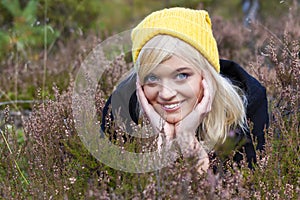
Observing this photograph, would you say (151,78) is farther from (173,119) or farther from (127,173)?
(127,173)

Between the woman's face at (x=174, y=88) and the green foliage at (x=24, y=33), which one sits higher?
the woman's face at (x=174, y=88)

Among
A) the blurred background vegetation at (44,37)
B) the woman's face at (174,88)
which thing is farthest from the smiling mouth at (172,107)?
the blurred background vegetation at (44,37)

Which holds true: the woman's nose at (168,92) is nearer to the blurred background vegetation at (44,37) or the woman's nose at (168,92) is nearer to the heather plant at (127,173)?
the heather plant at (127,173)

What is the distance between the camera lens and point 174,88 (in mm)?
2918

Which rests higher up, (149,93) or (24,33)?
(149,93)

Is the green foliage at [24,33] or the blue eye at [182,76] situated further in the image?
the green foliage at [24,33]

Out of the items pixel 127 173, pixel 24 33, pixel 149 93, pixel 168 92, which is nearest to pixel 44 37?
pixel 24 33

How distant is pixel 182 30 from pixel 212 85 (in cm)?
34

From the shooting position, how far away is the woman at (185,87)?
114 inches

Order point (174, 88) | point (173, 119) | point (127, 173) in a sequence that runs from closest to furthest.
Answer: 1. point (127, 173)
2. point (174, 88)
3. point (173, 119)

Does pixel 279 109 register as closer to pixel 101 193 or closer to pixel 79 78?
pixel 101 193

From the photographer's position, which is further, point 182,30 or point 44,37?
point 44,37

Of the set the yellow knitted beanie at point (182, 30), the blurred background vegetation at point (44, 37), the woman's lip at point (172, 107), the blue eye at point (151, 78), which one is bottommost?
the blurred background vegetation at point (44, 37)

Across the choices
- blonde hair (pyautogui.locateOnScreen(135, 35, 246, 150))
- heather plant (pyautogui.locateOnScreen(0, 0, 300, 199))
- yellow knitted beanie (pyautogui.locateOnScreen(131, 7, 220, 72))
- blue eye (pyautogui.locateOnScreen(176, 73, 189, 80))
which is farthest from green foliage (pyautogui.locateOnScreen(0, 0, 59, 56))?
→ blue eye (pyautogui.locateOnScreen(176, 73, 189, 80))
